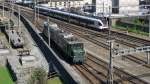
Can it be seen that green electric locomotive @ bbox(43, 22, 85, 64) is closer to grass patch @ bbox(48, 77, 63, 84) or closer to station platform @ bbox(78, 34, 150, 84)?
station platform @ bbox(78, 34, 150, 84)

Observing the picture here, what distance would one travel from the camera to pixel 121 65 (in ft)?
166

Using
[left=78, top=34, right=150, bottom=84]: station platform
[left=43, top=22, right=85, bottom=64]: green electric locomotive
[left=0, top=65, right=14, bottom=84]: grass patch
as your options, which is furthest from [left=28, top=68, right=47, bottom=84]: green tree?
[left=78, top=34, right=150, bottom=84]: station platform

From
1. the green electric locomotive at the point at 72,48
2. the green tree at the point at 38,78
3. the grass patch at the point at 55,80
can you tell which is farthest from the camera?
the green electric locomotive at the point at 72,48

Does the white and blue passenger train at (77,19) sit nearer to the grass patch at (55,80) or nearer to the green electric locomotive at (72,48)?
the green electric locomotive at (72,48)

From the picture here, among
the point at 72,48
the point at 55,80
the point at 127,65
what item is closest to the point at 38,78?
the point at 55,80

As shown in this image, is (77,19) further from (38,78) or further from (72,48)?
(38,78)

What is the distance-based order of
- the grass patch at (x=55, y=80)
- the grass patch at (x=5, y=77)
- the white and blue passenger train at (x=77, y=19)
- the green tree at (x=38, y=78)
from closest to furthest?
the green tree at (x=38, y=78)
the grass patch at (x=55, y=80)
the grass patch at (x=5, y=77)
the white and blue passenger train at (x=77, y=19)

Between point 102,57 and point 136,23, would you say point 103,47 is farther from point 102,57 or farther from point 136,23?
point 136,23

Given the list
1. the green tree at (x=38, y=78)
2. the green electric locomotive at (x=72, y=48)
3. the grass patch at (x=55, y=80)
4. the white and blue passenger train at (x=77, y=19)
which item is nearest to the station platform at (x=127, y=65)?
the green electric locomotive at (x=72, y=48)

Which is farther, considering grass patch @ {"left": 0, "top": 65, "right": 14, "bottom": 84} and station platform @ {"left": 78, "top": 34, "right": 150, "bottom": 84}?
grass patch @ {"left": 0, "top": 65, "right": 14, "bottom": 84}

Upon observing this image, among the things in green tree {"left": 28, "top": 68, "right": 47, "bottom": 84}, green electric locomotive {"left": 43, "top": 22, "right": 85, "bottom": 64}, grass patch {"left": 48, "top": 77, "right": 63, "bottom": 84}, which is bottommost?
grass patch {"left": 48, "top": 77, "right": 63, "bottom": 84}

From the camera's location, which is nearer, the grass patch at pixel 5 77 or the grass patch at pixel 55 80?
the grass patch at pixel 55 80

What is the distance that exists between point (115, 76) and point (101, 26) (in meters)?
36.4

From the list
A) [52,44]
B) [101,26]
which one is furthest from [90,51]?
[101,26]
